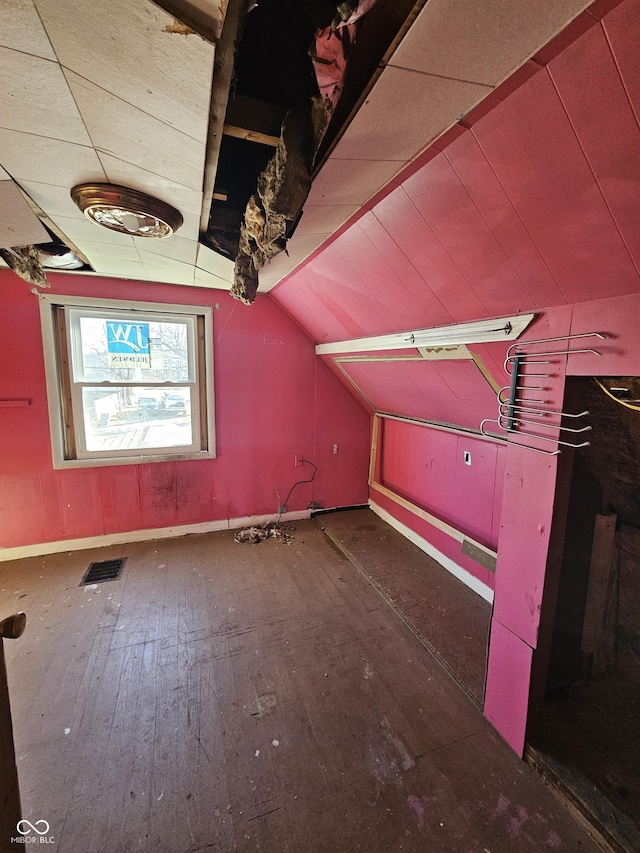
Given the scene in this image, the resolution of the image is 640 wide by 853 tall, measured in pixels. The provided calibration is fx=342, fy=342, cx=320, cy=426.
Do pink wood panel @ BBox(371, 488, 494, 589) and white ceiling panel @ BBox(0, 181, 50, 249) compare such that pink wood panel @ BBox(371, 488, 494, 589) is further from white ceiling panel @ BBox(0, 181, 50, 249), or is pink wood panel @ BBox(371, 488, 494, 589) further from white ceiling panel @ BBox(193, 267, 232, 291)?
white ceiling panel @ BBox(0, 181, 50, 249)

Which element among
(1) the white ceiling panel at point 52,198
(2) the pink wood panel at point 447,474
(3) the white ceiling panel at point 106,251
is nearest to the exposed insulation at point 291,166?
(1) the white ceiling panel at point 52,198

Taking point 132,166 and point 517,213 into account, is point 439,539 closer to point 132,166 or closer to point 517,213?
point 517,213

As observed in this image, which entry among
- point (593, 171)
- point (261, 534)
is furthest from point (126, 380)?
point (593, 171)

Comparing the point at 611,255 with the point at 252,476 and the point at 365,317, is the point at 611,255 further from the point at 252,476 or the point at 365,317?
the point at 252,476

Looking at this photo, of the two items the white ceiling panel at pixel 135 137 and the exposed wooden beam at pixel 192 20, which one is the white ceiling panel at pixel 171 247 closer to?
the white ceiling panel at pixel 135 137

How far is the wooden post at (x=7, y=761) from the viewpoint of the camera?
76 centimetres

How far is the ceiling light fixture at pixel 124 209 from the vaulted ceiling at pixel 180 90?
4 centimetres

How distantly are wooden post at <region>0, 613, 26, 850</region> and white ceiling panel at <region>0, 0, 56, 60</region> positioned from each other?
1.18 meters

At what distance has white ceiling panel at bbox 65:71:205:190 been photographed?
2.84ft

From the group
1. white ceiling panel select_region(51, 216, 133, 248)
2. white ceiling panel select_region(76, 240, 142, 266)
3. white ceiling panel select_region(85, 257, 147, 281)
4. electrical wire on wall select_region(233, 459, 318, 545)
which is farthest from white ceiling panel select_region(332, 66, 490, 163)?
electrical wire on wall select_region(233, 459, 318, 545)

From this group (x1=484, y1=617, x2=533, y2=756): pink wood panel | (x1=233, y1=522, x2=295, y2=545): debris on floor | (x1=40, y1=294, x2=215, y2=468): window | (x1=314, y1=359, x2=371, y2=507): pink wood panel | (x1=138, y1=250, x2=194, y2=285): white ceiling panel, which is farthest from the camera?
(x1=314, y1=359, x2=371, y2=507): pink wood panel

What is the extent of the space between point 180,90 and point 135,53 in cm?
11

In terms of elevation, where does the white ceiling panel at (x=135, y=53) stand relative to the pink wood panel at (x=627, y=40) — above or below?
above

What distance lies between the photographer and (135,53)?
28.5 inches
